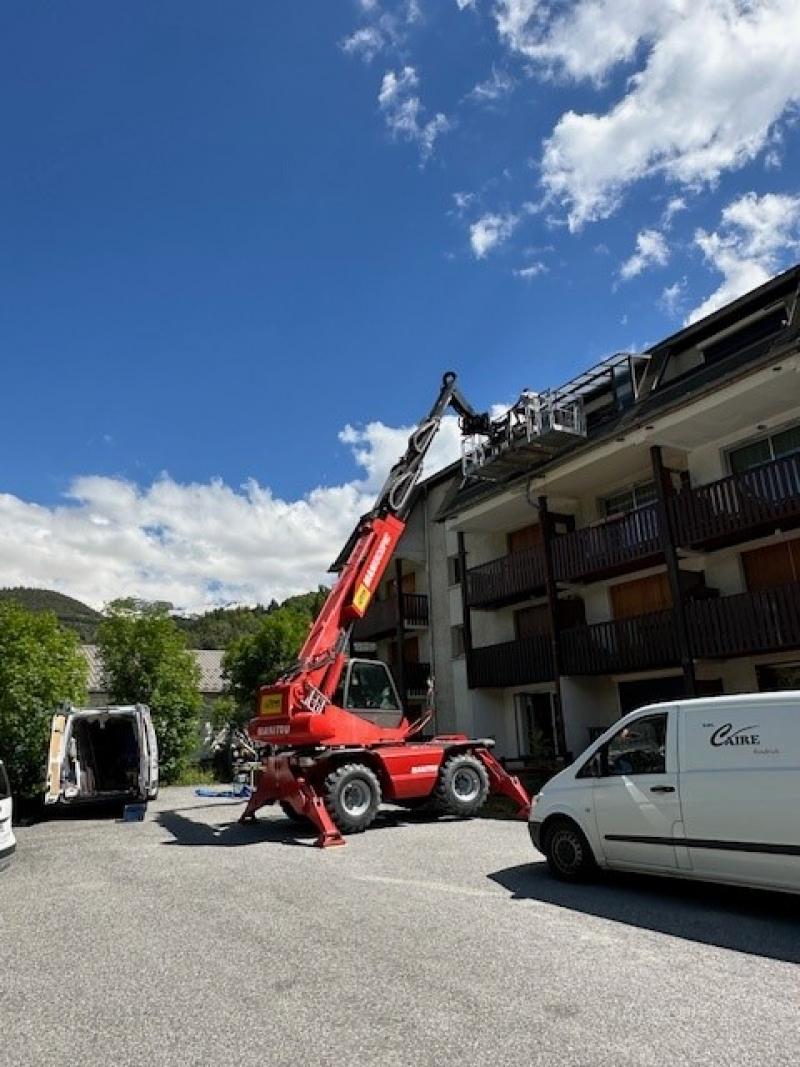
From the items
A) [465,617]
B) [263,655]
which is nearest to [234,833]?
[465,617]

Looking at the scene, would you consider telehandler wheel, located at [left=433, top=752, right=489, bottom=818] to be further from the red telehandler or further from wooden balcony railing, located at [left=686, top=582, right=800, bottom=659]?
wooden balcony railing, located at [left=686, top=582, right=800, bottom=659]

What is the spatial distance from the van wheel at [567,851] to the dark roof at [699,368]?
10201 mm

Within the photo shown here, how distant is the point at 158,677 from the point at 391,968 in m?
20.6

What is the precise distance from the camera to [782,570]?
15625 mm

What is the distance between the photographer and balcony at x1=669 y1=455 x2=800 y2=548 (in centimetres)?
1430

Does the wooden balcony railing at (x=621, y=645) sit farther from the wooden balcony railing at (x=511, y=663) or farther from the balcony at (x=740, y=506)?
the balcony at (x=740, y=506)

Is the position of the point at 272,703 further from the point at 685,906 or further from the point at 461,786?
the point at 685,906

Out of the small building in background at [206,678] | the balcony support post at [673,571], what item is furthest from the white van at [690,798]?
the small building in background at [206,678]

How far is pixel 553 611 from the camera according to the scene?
63.8 ft

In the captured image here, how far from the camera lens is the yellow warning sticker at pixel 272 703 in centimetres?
1181

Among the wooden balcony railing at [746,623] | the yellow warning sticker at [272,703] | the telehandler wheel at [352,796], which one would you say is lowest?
the telehandler wheel at [352,796]

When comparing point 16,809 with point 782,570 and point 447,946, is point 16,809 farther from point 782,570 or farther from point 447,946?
point 782,570

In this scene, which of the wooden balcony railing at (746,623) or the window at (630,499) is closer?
the wooden balcony railing at (746,623)

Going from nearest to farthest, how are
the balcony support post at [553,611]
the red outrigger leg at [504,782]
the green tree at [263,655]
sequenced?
1. the red outrigger leg at [504,782]
2. the balcony support post at [553,611]
3. the green tree at [263,655]
